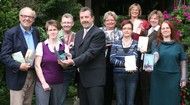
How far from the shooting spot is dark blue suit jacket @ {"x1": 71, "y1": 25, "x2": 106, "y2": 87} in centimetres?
544

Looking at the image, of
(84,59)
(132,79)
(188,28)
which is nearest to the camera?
(84,59)

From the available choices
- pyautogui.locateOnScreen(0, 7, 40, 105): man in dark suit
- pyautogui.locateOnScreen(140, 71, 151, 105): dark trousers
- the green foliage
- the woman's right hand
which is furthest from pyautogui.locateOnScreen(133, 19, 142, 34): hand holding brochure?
the green foliage

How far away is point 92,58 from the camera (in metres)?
5.39

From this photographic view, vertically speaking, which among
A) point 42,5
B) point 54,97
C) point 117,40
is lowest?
point 54,97

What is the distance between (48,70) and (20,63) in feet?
1.50

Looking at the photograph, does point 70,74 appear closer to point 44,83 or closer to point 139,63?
point 44,83

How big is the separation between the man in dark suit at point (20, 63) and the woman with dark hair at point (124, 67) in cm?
141

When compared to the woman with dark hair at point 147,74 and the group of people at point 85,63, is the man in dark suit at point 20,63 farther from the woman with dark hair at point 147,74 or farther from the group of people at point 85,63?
the woman with dark hair at point 147,74

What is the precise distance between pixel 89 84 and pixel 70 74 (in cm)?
67

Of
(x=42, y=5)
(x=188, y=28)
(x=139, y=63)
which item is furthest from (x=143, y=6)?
(x=139, y=63)

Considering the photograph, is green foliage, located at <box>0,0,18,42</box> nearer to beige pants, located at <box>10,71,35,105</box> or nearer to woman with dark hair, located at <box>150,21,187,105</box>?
beige pants, located at <box>10,71,35,105</box>

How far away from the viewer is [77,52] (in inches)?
221

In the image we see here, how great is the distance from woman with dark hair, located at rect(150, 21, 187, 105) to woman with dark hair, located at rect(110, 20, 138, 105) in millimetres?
378

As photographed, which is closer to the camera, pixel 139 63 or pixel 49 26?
pixel 49 26
